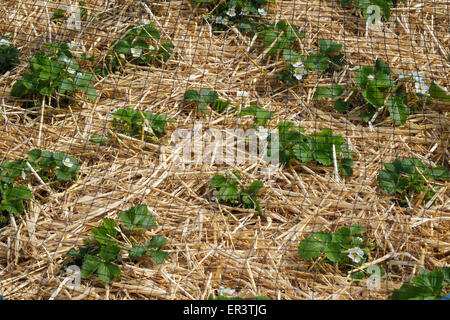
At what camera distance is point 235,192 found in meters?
2.04

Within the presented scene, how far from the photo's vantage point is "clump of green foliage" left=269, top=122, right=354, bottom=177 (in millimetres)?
2164

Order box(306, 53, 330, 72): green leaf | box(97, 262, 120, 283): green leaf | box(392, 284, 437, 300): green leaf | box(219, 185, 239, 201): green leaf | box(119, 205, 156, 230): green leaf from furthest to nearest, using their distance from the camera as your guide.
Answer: box(306, 53, 330, 72): green leaf → box(219, 185, 239, 201): green leaf → box(119, 205, 156, 230): green leaf → box(97, 262, 120, 283): green leaf → box(392, 284, 437, 300): green leaf

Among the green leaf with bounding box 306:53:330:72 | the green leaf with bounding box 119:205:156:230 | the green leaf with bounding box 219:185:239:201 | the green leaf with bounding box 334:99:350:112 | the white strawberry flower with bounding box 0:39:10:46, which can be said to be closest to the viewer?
the green leaf with bounding box 119:205:156:230

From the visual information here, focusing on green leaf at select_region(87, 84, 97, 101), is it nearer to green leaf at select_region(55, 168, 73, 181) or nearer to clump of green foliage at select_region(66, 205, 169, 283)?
green leaf at select_region(55, 168, 73, 181)

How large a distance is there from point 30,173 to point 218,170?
70 centimetres

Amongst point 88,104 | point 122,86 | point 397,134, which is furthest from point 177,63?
point 397,134

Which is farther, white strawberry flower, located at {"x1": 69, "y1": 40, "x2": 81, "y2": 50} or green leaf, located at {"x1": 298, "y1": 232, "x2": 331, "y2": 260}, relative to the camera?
white strawberry flower, located at {"x1": 69, "y1": 40, "x2": 81, "y2": 50}

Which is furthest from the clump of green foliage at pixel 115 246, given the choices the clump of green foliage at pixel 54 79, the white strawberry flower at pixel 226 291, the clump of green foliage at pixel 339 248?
the clump of green foliage at pixel 54 79

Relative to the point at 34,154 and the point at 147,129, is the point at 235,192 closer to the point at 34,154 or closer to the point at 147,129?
the point at 147,129

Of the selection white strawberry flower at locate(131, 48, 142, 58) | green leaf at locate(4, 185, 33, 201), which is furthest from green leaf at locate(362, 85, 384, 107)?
green leaf at locate(4, 185, 33, 201)

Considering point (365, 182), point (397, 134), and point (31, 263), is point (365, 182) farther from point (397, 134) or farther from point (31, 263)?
point (31, 263)

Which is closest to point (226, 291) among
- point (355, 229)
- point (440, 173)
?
point (355, 229)

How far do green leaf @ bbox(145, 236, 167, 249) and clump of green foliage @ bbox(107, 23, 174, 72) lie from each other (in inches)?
39.4

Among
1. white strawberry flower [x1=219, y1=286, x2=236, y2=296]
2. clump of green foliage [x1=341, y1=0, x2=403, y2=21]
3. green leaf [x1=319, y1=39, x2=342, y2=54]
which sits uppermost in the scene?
clump of green foliage [x1=341, y1=0, x2=403, y2=21]
